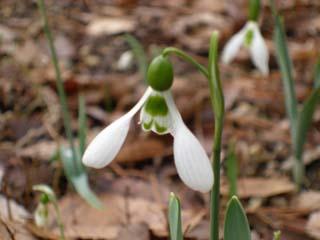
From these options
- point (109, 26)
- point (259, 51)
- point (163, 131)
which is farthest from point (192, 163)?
point (109, 26)

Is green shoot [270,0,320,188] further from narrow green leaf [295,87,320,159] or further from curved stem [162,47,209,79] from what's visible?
curved stem [162,47,209,79]

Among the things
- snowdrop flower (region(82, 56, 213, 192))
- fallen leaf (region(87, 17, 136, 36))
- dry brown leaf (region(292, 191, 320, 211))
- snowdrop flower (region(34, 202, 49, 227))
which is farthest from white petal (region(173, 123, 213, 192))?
fallen leaf (region(87, 17, 136, 36))

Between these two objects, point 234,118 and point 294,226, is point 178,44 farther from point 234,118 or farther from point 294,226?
point 294,226

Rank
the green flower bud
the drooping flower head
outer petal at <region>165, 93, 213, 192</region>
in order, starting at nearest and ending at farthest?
1. outer petal at <region>165, 93, 213, 192</region>
2. the green flower bud
3. the drooping flower head

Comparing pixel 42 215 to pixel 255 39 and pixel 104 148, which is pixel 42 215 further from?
pixel 255 39

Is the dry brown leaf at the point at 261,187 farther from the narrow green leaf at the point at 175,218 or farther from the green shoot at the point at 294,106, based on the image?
the narrow green leaf at the point at 175,218

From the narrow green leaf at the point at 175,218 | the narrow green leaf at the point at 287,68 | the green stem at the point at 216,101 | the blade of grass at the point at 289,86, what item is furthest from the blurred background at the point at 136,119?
the green stem at the point at 216,101
